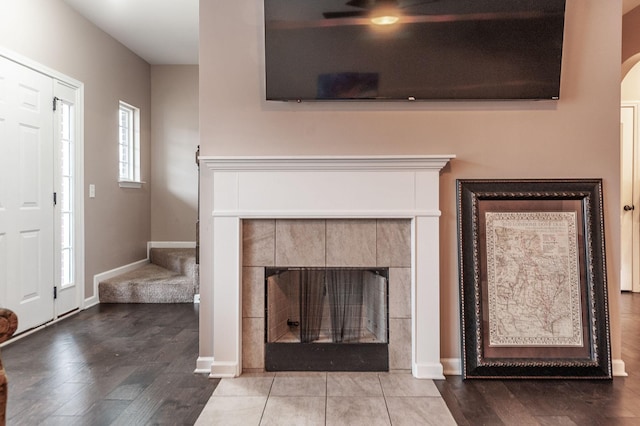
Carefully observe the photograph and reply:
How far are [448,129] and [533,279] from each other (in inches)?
39.1

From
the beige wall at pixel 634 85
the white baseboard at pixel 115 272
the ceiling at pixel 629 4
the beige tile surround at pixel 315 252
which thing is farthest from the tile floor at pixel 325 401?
the beige wall at pixel 634 85

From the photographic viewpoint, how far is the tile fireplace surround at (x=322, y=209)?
236 centimetres

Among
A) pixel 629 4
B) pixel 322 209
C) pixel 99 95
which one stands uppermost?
pixel 629 4

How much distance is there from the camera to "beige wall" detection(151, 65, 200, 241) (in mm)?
5219

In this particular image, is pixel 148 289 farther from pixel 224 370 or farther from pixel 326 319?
pixel 326 319

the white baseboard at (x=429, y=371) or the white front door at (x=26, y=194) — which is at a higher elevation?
the white front door at (x=26, y=194)

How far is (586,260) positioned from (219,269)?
211 cm

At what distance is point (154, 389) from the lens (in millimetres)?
2178

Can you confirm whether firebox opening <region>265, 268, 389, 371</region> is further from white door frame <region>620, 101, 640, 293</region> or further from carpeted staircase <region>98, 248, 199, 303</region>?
white door frame <region>620, 101, 640, 293</region>

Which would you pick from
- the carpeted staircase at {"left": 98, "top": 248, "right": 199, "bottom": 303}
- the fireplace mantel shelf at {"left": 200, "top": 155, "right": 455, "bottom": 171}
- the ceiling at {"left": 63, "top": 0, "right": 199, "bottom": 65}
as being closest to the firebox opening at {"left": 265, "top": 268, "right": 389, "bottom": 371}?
the fireplace mantel shelf at {"left": 200, "top": 155, "right": 455, "bottom": 171}

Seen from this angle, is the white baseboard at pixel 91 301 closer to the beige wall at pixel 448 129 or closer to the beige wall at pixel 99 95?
the beige wall at pixel 99 95

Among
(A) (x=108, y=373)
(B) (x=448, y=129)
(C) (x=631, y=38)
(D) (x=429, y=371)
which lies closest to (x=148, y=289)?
(A) (x=108, y=373)

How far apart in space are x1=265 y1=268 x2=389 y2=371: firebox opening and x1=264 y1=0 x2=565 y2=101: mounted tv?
1.06 m

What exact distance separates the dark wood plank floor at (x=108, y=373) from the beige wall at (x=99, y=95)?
3.34 feet
